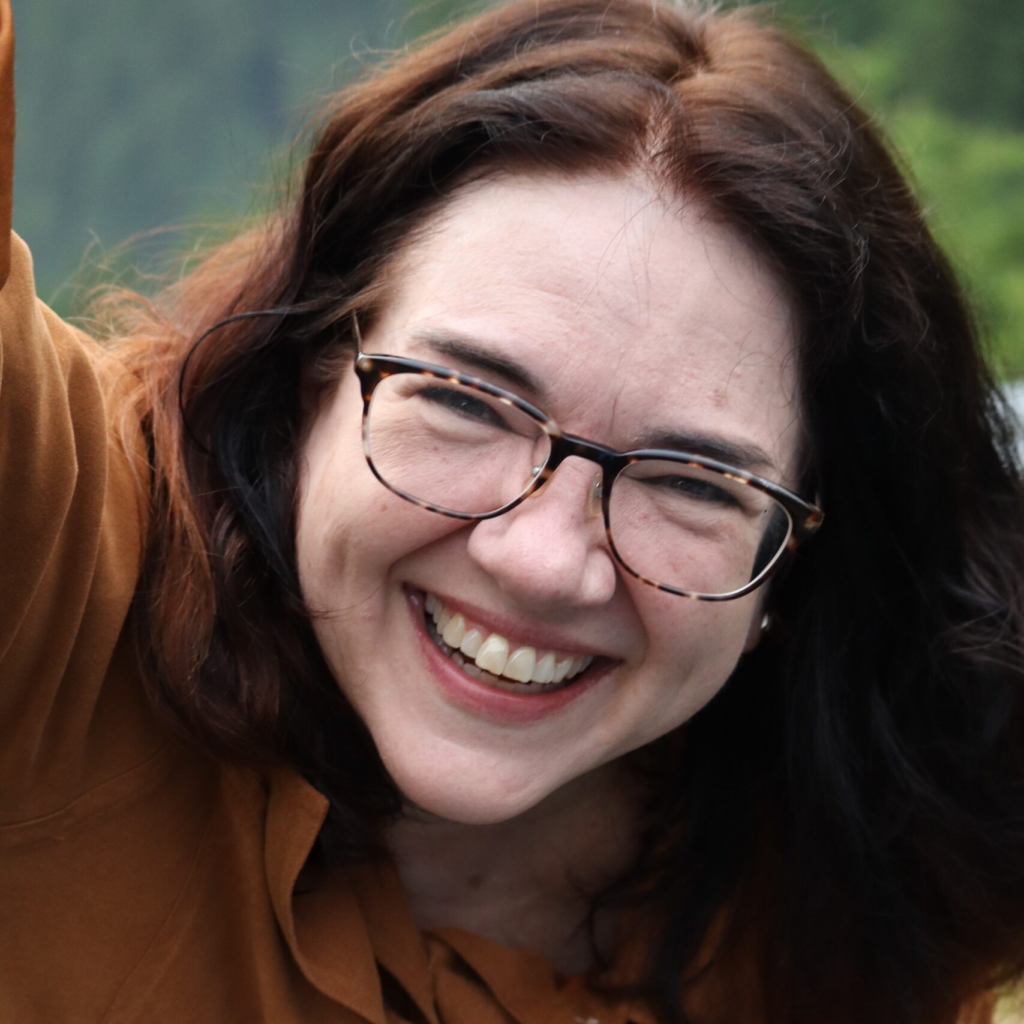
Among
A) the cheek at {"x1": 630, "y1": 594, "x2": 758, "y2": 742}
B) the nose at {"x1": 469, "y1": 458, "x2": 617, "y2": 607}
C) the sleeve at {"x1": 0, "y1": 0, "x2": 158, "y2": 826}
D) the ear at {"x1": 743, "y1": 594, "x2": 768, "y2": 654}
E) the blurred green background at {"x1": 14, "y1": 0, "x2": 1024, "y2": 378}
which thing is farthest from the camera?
the blurred green background at {"x1": 14, "y1": 0, "x2": 1024, "y2": 378}

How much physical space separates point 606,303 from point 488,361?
149 mm

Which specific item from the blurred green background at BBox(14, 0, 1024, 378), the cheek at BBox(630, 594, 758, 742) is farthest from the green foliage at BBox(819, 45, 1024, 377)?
the cheek at BBox(630, 594, 758, 742)

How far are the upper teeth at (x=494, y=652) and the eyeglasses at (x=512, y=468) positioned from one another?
16 centimetres

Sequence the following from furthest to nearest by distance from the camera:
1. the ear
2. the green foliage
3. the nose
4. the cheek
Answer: the green foliage → the ear → the cheek → the nose

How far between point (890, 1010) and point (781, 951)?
209 mm

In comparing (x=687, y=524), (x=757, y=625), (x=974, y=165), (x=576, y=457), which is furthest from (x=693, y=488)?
(x=974, y=165)

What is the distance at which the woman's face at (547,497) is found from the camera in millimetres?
1433

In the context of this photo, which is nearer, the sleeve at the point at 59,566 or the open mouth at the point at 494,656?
the sleeve at the point at 59,566

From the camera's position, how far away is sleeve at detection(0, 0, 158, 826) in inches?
50.9

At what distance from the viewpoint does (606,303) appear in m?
1.43

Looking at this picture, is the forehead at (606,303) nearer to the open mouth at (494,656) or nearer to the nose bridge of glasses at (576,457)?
the nose bridge of glasses at (576,457)

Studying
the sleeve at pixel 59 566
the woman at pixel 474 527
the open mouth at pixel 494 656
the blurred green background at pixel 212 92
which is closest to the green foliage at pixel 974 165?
the blurred green background at pixel 212 92

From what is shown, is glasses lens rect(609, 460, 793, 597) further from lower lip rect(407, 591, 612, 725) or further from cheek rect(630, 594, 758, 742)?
lower lip rect(407, 591, 612, 725)

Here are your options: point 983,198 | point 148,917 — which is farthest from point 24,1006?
point 983,198
